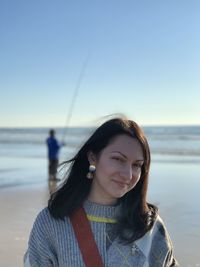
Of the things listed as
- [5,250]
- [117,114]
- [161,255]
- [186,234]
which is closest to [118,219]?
[161,255]

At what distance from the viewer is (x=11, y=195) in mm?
10273

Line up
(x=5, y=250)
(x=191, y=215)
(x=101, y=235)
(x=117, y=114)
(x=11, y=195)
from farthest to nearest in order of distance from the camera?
1. (x=11, y=195)
2. (x=191, y=215)
3. (x=5, y=250)
4. (x=117, y=114)
5. (x=101, y=235)

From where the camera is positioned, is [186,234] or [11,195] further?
[11,195]

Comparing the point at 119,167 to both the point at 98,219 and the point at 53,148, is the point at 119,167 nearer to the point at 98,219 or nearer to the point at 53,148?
the point at 98,219

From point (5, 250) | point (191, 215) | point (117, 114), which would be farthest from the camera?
point (191, 215)

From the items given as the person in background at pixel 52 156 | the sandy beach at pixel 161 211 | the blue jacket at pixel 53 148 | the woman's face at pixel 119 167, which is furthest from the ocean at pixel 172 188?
the blue jacket at pixel 53 148

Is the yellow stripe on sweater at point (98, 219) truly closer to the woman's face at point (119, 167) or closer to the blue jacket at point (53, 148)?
the woman's face at point (119, 167)

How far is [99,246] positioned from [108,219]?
126 millimetres

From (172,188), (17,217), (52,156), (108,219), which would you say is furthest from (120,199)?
(52,156)

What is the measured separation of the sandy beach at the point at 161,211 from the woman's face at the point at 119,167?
374 centimetres

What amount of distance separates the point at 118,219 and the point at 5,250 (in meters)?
4.35

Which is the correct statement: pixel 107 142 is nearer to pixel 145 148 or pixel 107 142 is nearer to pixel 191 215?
pixel 145 148

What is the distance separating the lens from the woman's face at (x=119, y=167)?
77.0 inches

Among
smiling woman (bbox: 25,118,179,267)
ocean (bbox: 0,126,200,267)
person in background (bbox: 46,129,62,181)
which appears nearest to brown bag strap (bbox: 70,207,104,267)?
smiling woman (bbox: 25,118,179,267)
